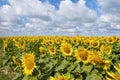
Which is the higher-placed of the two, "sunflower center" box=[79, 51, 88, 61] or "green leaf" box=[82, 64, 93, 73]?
"sunflower center" box=[79, 51, 88, 61]

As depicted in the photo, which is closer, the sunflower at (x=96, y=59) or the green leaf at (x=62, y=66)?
the sunflower at (x=96, y=59)

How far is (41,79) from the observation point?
5.38 m

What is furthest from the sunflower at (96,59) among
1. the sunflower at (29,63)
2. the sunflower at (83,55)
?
the sunflower at (29,63)

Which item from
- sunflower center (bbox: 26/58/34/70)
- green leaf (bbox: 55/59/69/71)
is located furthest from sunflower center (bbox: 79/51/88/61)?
sunflower center (bbox: 26/58/34/70)

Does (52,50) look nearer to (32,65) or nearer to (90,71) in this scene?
(90,71)

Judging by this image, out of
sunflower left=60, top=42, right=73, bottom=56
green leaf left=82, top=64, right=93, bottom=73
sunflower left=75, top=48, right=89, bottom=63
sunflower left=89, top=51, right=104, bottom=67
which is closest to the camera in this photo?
sunflower left=89, top=51, right=104, bottom=67

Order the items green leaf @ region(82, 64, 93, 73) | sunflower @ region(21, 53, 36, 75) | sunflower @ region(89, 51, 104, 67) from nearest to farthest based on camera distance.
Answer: sunflower @ region(21, 53, 36, 75), sunflower @ region(89, 51, 104, 67), green leaf @ region(82, 64, 93, 73)

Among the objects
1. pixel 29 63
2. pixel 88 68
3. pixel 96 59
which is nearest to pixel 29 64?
pixel 29 63

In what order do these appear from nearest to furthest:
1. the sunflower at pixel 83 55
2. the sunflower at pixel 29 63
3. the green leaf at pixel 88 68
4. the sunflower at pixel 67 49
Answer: the sunflower at pixel 29 63
the green leaf at pixel 88 68
the sunflower at pixel 83 55
the sunflower at pixel 67 49

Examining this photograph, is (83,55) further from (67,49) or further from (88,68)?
(67,49)

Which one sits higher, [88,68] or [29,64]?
[29,64]

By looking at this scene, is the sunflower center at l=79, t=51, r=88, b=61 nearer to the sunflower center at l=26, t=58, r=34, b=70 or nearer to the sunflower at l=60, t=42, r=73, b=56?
the sunflower at l=60, t=42, r=73, b=56

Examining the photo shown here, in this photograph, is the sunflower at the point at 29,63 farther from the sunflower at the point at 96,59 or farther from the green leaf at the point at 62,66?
the green leaf at the point at 62,66

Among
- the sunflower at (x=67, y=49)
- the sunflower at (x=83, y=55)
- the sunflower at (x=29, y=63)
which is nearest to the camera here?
the sunflower at (x=29, y=63)
